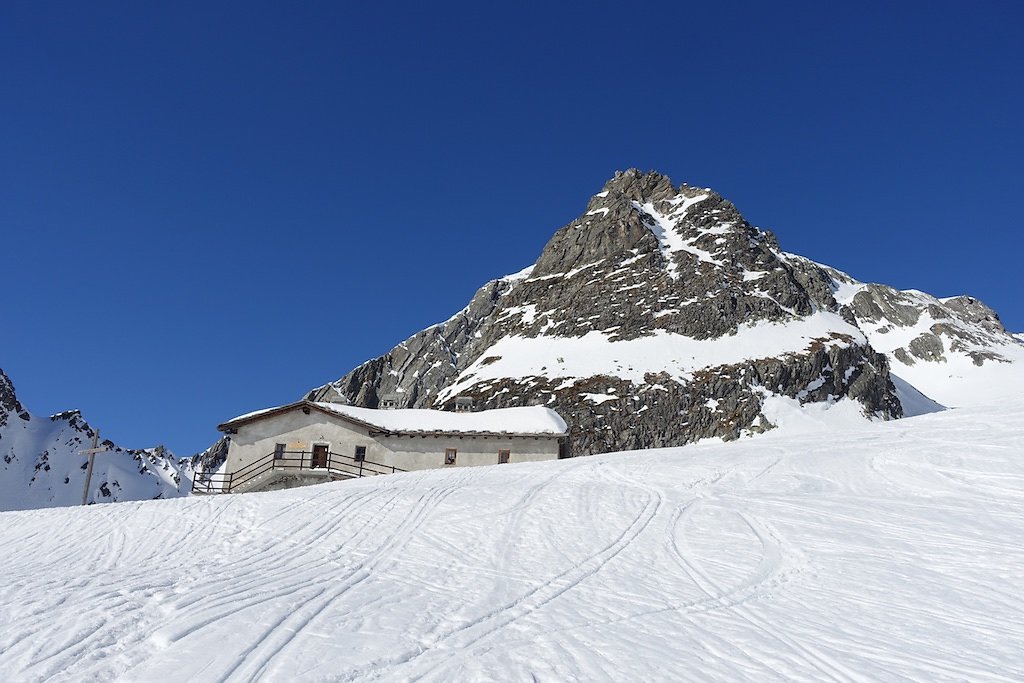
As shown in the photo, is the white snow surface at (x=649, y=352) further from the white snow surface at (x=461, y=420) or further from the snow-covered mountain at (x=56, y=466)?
the snow-covered mountain at (x=56, y=466)

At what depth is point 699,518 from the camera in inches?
597

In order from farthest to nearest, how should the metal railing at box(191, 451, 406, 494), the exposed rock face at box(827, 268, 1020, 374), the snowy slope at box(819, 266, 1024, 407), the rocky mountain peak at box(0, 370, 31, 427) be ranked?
the exposed rock face at box(827, 268, 1020, 374)
the rocky mountain peak at box(0, 370, 31, 427)
the snowy slope at box(819, 266, 1024, 407)
the metal railing at box(191, 451, 406, 494)

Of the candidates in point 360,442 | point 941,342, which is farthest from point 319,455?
point 941,342

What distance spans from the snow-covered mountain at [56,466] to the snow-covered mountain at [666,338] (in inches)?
2547

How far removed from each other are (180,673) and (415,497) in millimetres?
12827

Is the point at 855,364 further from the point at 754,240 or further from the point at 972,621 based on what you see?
the point at 972,621

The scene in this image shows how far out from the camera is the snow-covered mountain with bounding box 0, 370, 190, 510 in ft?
416

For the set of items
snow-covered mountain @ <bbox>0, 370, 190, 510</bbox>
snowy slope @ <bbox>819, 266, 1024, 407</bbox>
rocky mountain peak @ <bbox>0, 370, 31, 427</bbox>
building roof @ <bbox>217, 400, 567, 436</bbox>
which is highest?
snowy slope @ <bbox>819, 266, 1024, 407</bbox>

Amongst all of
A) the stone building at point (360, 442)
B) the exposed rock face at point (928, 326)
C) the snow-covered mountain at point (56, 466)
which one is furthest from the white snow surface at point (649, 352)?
the snow-covered mountain at point (56, 466)

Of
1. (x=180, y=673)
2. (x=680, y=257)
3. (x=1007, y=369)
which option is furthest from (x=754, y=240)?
(x=180, y=673)

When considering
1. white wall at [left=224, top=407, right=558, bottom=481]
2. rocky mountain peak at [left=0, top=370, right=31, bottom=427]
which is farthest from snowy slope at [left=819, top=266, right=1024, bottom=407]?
rocky mountain peak at [left=0, top=370, right=31, bottom=427]

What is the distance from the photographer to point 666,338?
74.4m

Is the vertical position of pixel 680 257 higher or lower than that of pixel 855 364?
higher

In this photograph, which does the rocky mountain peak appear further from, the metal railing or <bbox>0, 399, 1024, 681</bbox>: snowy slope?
<bbox>0, 399, 1024, 681</bbox>: snowy slope
